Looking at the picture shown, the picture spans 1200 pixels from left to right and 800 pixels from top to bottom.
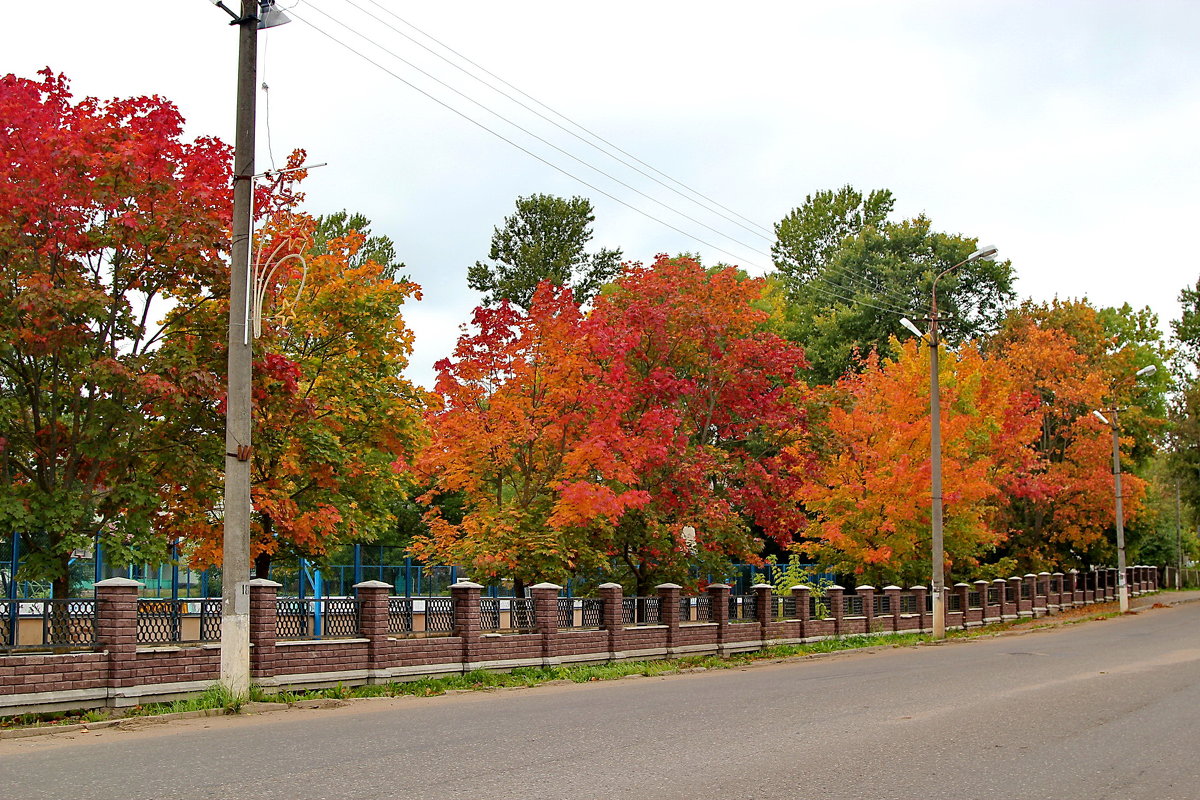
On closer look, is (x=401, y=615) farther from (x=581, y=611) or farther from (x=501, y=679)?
(x=581, y=611)

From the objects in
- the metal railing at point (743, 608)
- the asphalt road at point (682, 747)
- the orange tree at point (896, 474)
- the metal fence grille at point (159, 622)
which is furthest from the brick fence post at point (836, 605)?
the metal fence grille at point (159, 622)

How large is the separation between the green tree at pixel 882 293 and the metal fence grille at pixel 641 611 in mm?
33683

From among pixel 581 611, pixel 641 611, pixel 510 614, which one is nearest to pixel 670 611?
pixel 641 611

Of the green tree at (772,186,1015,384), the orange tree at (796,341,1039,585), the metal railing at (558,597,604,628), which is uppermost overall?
the green tree at (772,186,1015,384)

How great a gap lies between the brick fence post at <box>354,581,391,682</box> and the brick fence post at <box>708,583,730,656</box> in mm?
9831

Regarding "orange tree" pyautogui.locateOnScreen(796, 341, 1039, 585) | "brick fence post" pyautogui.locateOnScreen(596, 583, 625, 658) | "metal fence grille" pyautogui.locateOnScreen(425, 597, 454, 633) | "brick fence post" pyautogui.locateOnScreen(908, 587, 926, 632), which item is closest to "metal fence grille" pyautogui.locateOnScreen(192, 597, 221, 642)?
"metal fence grille" pyautogui.locateOnScreen(425, 597, 454, 633)

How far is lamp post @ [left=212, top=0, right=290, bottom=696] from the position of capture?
45.1 feet

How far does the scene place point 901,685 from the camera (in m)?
16.8

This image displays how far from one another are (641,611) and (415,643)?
6.75 metres

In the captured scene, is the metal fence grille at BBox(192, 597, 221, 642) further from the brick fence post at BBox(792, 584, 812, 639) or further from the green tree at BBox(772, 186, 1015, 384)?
the green tree at BBox(772, 186, 1015, 384)

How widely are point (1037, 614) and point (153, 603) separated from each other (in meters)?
36.8

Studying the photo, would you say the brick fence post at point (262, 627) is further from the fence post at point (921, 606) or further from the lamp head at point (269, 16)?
the fence post at point (921, 606)

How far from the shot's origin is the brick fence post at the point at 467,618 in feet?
60.4

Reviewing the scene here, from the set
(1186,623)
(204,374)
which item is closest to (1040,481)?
(1186,623)
